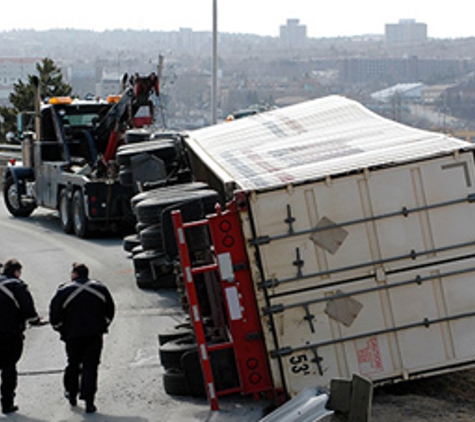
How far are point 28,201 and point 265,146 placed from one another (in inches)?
606

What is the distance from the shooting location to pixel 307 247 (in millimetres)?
10914

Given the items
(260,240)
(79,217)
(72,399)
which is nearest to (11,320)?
(72,399)

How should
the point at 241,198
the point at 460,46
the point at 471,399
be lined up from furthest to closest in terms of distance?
the point at 460,46, the point at 471,399, the point at 241,198

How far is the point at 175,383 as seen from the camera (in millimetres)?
11961

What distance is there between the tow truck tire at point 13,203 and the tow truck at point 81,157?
20 cm

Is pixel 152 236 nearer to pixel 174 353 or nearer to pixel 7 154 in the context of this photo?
pixel 174 353

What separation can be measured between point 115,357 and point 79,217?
10.6 meters

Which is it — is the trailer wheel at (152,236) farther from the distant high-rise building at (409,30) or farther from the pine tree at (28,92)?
the distant high-rise building at (409,30)

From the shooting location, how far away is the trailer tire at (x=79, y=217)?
78.4 ft

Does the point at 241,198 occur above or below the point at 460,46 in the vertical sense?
below

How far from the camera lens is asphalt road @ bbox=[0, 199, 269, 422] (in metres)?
11.4

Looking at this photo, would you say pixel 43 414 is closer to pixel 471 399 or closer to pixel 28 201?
pixel 471 399

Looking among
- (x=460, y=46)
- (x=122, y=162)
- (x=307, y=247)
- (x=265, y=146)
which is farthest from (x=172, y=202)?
(x=460, y=46)

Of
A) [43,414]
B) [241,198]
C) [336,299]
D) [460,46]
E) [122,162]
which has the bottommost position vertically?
[43,414]
